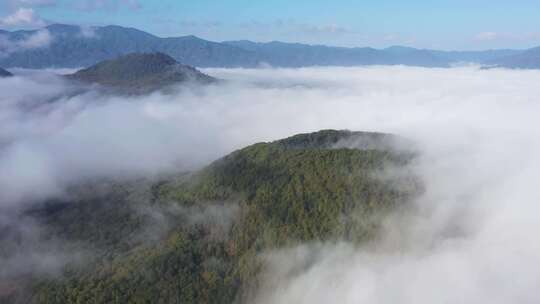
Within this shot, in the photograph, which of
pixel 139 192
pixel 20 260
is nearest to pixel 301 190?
pixel 139 192

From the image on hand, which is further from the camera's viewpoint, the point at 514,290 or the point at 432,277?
the point at 432,277

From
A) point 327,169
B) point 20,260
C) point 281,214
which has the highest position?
point 327,169

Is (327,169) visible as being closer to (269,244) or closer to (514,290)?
(269,244)

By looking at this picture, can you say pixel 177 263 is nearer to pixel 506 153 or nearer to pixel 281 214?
pixel 281 214

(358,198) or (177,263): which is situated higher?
(358,198)

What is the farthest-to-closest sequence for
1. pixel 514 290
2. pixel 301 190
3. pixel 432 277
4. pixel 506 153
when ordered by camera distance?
pixel 506 153
pixel 301 190
pixel 432 277
pixel 514 290

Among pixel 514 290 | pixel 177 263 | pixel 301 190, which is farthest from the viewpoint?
pixel 301 190
